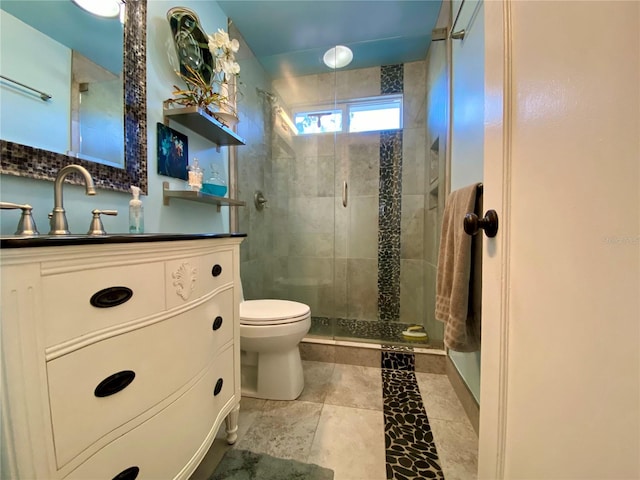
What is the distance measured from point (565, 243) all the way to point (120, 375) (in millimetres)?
895

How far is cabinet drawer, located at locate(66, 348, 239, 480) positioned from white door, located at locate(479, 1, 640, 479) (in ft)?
2.69

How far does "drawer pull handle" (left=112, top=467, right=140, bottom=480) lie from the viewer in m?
0.59

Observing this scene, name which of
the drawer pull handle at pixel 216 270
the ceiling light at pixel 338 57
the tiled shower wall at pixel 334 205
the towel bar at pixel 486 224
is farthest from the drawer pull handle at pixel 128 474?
the ceiling light at pixel 338 57

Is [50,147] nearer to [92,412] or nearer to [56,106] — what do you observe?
[56,106]

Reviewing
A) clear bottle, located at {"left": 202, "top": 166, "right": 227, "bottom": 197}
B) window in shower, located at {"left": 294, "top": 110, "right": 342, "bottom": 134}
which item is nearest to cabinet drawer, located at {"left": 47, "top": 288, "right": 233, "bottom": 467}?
clear bottle, located at {"left": 202, "top": 166, "right": 227, "bottom": 197}

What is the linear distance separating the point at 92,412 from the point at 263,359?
0.96m

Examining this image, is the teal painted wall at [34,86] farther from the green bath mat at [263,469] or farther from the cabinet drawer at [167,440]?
the green bath mat at [263,469]

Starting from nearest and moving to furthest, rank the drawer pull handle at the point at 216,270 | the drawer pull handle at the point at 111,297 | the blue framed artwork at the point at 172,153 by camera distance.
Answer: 1. the drawer pull handle at the point at 111,297
2. the drawer pull handle at the point at 216,270
3. the blue framed artwork at the point at 172,153

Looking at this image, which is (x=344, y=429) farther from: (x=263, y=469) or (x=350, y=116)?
(x=350, y=116)

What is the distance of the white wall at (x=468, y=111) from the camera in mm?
1132

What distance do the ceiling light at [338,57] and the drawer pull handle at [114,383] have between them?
254cm

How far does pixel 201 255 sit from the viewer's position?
0.84 m

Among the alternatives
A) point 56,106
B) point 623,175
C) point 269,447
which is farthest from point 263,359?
point 623,175

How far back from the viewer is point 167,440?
2.30ft
